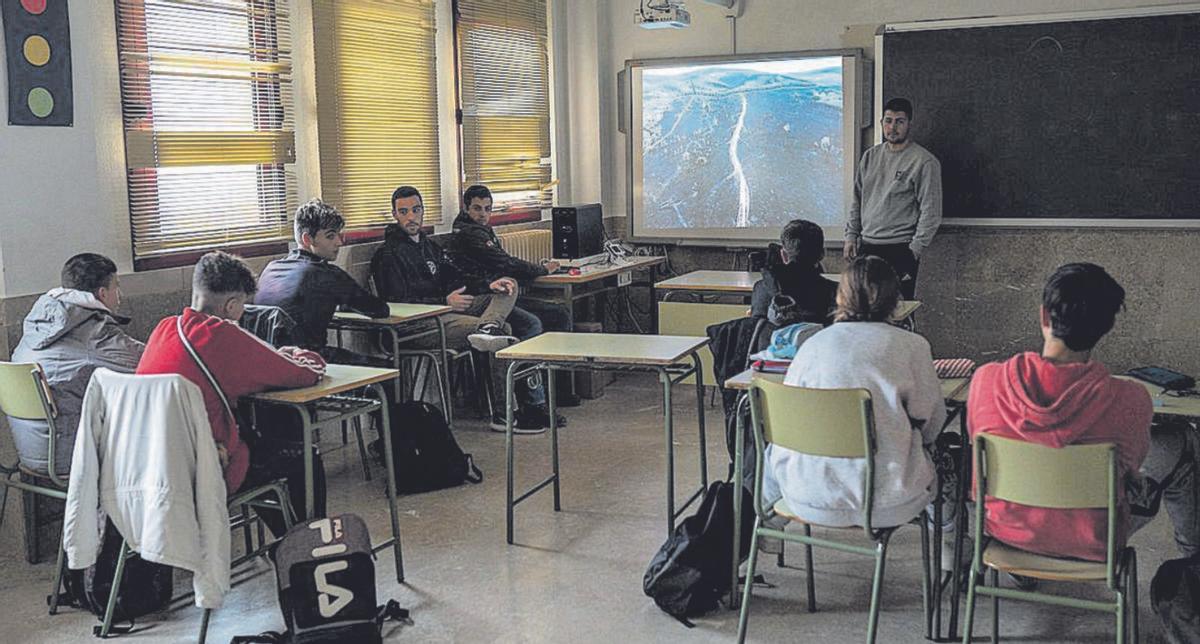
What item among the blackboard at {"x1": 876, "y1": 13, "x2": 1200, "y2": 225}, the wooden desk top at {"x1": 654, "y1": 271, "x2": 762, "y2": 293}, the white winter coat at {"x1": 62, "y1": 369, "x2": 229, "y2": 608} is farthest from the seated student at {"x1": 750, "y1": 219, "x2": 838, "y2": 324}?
the blackboard at {"x1": 876, "y1": 13, "x2": 1200, "y2": 225}

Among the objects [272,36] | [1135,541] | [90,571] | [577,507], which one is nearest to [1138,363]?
[1135,541]

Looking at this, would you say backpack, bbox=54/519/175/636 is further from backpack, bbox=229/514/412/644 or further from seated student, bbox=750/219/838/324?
seated student, bbox=750/219/838/324

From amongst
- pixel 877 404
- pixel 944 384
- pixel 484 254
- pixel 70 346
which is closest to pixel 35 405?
pixel 70 346

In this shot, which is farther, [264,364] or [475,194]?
[475,194]

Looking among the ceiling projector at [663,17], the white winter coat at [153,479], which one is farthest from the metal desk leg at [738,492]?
the ceiling projector at [663,17]

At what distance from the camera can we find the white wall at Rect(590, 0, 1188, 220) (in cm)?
683

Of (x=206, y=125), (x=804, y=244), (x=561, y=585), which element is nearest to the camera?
(x=561, y=585)

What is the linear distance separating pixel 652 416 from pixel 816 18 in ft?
9.32

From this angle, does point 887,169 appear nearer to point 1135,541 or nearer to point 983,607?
point 1135,541

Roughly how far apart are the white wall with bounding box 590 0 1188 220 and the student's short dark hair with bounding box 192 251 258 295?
457 cm

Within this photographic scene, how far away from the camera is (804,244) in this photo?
13.9 ft

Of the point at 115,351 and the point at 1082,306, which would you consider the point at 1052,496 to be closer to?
the point at 1082,306

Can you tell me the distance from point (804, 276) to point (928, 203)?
2479 millimetres

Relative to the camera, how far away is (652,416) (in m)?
6.23
